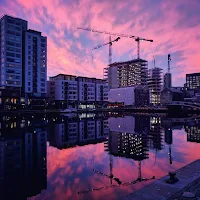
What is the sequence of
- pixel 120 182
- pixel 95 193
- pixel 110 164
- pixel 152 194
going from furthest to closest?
pixel 110 164 < pixel 120 182 < pixel 95 193 < pixel 152 194

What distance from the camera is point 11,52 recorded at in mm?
138750

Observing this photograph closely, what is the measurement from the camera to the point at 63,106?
6988 inches

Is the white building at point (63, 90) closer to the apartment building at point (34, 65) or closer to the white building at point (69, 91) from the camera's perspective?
the white building at point (69, 91)

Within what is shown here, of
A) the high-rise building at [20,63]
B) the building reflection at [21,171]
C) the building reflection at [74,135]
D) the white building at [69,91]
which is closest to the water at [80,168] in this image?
the building reflection at [21,171]

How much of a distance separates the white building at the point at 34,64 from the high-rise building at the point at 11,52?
4.84 m

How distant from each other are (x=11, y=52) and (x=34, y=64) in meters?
17.8

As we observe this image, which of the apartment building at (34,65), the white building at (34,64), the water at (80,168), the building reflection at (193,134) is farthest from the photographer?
the white building at (34,64)

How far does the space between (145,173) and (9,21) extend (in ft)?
477

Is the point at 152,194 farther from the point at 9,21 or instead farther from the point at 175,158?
the point at 9,21

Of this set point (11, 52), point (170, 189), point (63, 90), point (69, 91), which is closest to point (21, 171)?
point (170, 189)

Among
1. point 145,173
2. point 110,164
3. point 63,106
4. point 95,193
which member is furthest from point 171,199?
point 63,106

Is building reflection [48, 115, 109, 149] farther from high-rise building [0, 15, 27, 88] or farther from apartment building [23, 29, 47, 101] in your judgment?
apartment building [23, 29, 47, 101]

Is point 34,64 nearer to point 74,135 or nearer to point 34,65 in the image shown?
point 34,65

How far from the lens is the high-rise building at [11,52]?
13538 centimetres
